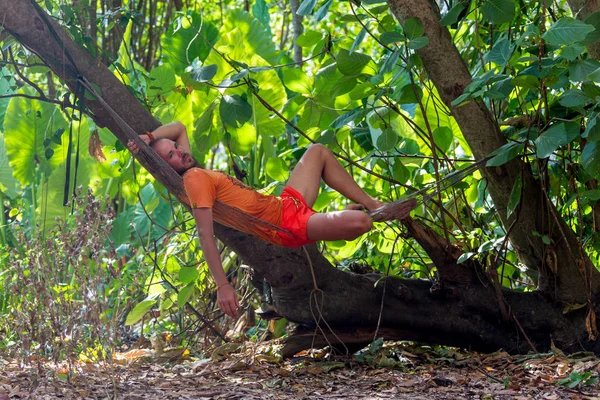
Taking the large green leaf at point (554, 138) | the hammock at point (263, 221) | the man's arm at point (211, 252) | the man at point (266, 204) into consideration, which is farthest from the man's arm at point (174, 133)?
the large green leaf at point (554, 138)

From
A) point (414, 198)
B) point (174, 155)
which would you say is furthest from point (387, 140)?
point (174, 155)

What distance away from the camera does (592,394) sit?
6.57 feet

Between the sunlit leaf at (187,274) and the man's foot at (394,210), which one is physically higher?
the man's foot at (394,210)

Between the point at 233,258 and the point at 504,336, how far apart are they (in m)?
1.24

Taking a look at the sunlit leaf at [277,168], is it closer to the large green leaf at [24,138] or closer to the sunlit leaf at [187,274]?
the sunlit leaf at [187,274]

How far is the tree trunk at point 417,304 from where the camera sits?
8.21ft

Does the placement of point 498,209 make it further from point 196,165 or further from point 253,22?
point 253,22

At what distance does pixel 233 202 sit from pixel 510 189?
0.98 meters

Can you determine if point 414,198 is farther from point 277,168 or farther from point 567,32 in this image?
point 277,168

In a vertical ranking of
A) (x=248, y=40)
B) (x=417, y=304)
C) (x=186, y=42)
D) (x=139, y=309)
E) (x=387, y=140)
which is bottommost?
(x=417, y=304)

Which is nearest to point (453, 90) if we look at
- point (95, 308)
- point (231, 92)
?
point (231, 92)

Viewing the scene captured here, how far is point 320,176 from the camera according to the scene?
252 cm

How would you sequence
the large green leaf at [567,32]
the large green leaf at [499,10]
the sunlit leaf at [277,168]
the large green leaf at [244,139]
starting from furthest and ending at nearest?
the large green leaf at [244,139]
the sunlit leaf at [277,168]
the large green leaf at [499,10]
the large green leaf at [567,32]

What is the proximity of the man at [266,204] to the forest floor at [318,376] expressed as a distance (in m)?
0.30
